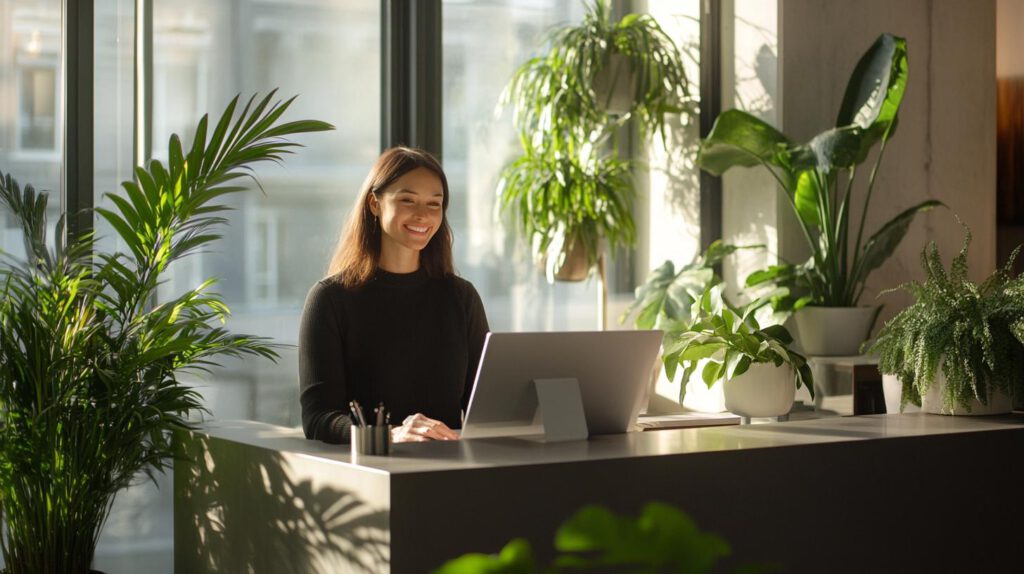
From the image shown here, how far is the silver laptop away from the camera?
2502 millimetres

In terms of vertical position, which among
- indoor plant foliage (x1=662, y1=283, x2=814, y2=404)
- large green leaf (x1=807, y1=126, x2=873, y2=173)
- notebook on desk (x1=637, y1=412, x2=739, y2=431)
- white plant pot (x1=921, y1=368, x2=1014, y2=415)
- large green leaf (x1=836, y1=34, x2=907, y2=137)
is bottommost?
notebook on desk (x1=637, y1=412, x2=739, y2=431)

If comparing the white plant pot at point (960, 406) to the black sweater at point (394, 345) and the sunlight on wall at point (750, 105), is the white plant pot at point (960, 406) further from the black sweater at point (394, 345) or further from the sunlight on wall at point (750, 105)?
the sunlight on wall at point (750, 105)

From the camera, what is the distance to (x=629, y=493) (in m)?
2.38

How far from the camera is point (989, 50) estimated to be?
5.32 m

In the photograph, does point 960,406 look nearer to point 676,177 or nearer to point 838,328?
point 838,328

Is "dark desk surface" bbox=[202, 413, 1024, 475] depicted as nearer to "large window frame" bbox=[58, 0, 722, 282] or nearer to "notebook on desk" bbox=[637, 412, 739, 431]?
"notebook on desk" bbox=[637, 412, 739, 431]

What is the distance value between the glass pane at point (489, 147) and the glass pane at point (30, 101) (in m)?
1.55

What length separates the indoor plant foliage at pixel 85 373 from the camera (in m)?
2.91

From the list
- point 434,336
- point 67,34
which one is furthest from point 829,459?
point 67,34

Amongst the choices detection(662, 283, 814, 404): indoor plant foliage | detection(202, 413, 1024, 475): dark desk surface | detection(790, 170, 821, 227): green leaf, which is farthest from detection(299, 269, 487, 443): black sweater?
detection(790, 170, 821, 227): green leaf

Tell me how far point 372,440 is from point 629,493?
0.54 metres

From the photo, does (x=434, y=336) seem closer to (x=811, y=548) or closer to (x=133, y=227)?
(x=133, y=227)

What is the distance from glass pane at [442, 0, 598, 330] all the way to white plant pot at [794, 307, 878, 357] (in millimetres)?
1078

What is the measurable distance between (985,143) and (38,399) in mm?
4245
